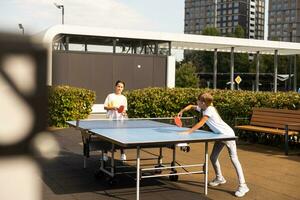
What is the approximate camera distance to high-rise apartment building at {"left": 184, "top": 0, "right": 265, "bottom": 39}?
506 ft

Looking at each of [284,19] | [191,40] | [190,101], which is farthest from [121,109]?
[284,19]

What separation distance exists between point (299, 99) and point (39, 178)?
40.7 ft

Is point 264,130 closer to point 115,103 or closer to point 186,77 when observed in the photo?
point 115,103

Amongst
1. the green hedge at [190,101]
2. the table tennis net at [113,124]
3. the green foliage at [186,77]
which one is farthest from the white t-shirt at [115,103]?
the green foliage at [186,77]

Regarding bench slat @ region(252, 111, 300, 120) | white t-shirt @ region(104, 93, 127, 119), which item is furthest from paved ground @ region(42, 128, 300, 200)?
bench slat @ region(252, 111, 300, 120)

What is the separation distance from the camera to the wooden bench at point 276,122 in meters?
10.5

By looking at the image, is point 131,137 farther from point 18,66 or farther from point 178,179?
point 18,66

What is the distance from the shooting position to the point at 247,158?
996cm

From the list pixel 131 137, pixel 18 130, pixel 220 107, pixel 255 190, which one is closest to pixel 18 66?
pixel 18 130

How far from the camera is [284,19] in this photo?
158125 millimetres

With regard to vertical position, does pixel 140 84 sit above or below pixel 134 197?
above

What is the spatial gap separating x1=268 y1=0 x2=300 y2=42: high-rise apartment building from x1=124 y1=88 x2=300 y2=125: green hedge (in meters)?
144

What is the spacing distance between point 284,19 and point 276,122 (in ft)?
508

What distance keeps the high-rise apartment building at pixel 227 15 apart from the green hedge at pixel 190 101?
13377 centimetres
